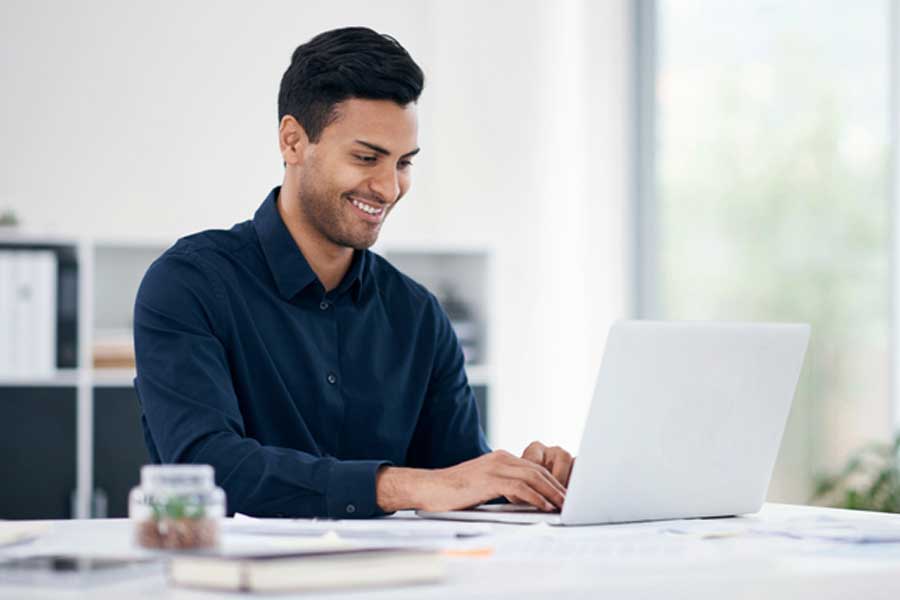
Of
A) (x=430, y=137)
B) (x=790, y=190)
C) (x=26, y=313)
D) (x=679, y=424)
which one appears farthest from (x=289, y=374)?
(x=430, y=137)

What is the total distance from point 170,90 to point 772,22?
192cm

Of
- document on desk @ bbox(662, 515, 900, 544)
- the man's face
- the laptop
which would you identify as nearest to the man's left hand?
the laptop

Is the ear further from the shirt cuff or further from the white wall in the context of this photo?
the white wall

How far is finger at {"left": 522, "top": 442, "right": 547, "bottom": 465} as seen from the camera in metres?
1.89

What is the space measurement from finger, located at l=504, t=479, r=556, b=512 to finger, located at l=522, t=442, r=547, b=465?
231 millimetres

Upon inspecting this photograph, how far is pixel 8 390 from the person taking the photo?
3.86 m

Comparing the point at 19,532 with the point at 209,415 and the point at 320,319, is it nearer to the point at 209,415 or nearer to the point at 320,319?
the point at 209,415

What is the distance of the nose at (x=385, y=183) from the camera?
2088 mm

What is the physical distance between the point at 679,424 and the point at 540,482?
0.18m

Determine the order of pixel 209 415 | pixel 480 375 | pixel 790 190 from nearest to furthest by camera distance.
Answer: pixel 209 415 < pixel 790 190 < pixel 480 375

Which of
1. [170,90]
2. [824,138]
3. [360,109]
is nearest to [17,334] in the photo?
[170,90]

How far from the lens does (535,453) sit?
6.22 ft

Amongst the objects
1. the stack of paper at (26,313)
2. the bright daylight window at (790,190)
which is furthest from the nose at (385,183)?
the bright daylight window at (790,190)

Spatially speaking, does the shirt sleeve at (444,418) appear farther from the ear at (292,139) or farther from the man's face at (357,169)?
the ear at (292,139)
